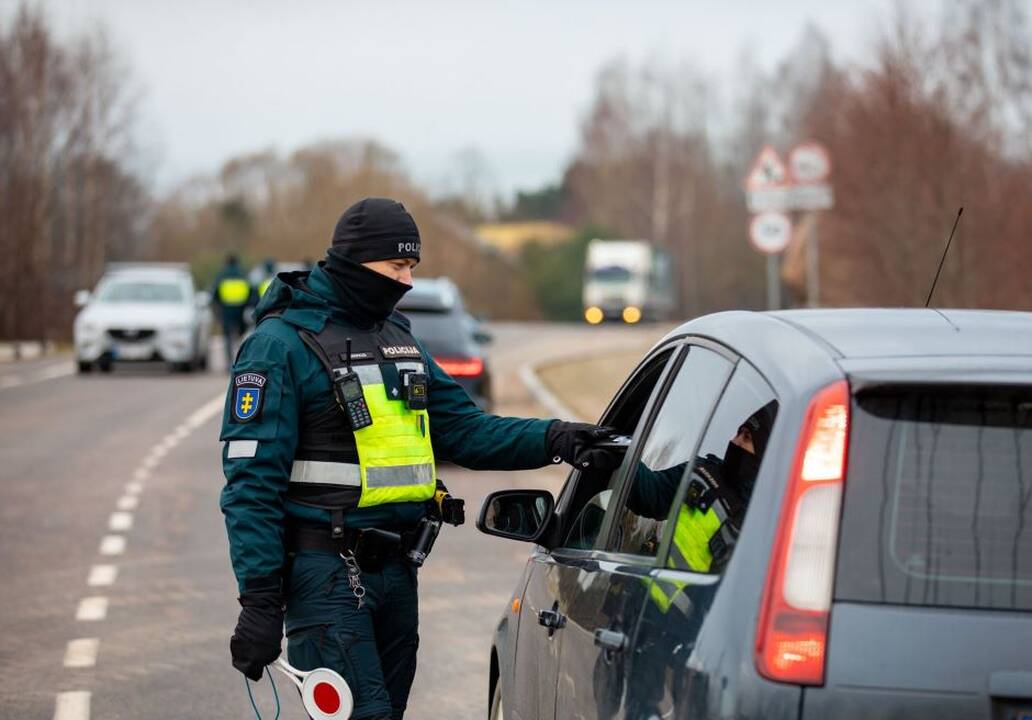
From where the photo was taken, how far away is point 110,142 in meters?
63.3

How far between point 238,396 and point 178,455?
14203 mm

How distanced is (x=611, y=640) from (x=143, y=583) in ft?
25.4

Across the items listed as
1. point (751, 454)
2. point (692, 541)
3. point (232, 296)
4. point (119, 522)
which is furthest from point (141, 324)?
point (751, 454)

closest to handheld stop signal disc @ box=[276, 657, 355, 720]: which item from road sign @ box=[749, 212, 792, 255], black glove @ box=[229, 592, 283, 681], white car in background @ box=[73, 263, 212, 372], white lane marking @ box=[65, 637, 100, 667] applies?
black glove @ box=[229, 592, 283, 681]

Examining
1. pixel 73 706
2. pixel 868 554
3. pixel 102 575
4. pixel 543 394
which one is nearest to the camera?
pixel 868 554

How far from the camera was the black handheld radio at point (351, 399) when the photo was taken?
498cm

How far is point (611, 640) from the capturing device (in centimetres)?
371

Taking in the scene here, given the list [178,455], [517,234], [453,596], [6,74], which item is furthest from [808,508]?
[517,234]

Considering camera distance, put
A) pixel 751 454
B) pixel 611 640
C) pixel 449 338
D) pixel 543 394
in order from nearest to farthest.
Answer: pixel 751 454 → pixel 611 640 → pixel 449 338 → pixel 543 394

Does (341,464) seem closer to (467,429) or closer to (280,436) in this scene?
(280,436)

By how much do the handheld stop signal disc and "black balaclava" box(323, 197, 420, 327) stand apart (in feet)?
3.26

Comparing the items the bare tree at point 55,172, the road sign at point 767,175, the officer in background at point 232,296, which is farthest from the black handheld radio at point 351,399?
the bare tree at point 55,172

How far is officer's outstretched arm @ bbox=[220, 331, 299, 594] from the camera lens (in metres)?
4.77

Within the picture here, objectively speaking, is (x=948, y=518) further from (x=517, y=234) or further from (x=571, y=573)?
(x=517, y=234)
